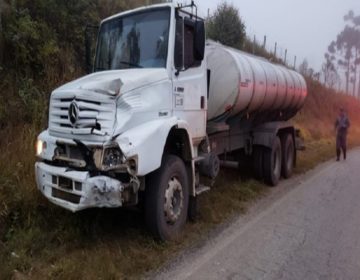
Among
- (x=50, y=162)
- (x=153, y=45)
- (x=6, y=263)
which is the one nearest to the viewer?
(x=6, y=263)

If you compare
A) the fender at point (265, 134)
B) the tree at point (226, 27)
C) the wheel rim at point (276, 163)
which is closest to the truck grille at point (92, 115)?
the fender at point (265, 134)

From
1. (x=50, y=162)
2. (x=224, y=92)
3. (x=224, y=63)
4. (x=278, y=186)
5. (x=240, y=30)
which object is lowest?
(x=278, y=186)

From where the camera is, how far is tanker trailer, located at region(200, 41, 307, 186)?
325 inches

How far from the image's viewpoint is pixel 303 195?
9531mm

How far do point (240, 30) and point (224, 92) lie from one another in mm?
12566

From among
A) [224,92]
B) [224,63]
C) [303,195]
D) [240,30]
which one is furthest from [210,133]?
[240,30]

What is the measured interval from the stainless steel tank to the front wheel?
7.27 ft

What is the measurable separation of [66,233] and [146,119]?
1.72 m

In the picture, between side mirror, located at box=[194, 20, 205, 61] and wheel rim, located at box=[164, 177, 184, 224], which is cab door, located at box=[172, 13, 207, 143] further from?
wheel rim, located at box=[164, 177, 184, 224]

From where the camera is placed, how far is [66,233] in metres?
5.82

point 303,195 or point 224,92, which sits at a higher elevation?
point 224,92

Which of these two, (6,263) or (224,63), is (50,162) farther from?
(224,63)

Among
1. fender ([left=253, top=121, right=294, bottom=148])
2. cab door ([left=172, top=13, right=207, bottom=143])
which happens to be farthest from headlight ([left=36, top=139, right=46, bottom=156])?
fender ([left=253, top=121, right=294, bottom=148])

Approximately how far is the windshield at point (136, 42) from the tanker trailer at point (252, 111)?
1.93 metres
